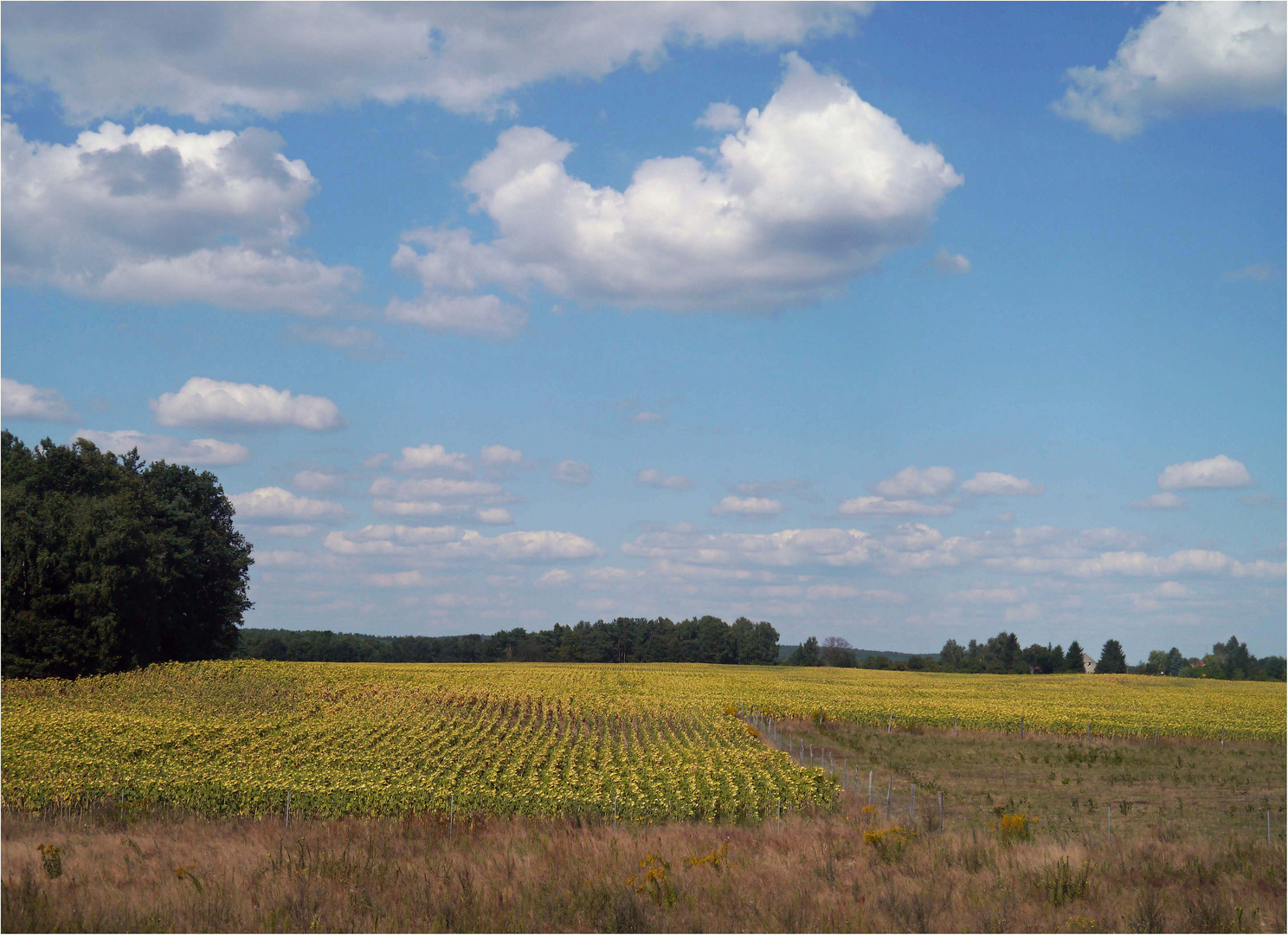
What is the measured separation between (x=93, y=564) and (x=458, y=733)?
93.3ft

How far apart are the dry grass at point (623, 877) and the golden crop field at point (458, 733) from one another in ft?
4.06

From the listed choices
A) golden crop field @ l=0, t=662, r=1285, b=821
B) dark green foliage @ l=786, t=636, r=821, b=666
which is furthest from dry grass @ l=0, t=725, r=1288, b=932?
dark green foliage @ l=786, t=636, r=821, b=666

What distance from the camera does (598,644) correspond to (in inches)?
→ 5733

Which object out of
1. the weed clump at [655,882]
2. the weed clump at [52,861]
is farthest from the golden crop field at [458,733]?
the weed clump at [655,882]

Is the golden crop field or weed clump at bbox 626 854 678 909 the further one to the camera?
the golden crop field

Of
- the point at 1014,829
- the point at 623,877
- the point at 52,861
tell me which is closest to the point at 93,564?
the point at 52,861

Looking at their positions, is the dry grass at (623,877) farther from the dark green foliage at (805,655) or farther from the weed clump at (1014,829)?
the dark green foliage at (805,655)

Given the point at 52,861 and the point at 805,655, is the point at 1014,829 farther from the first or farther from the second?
the point at 805,655

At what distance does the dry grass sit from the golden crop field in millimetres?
1237

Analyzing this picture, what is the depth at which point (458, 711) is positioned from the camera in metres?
42.5

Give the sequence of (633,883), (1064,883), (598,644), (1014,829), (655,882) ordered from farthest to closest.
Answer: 1. (598,644)
2. (1014,829)
3. (1064,883)
4. (633,883)
5. (655,882)

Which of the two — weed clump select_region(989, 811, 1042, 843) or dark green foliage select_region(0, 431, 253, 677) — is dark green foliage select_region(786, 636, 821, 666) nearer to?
dark green foliage select_region(0, 431, 253, 677)

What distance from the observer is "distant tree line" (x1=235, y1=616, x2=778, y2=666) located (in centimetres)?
14288

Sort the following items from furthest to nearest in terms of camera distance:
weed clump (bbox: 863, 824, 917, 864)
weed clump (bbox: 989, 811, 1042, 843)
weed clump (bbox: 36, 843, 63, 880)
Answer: weed clump (bbox: 989, 811, 1042, 843) → weed clump (bbox: 863, 824, 917, 864) → weed clump (bbox: 36, 843, 63, 880)
